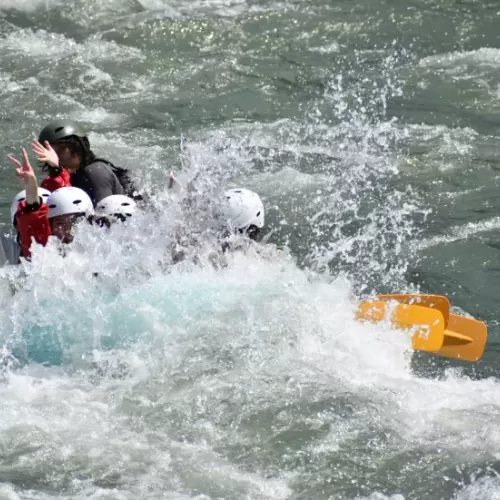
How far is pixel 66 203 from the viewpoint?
7.37 m

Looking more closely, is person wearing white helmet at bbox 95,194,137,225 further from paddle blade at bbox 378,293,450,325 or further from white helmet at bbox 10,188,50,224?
paddle blade at bbox 378,293,450,325

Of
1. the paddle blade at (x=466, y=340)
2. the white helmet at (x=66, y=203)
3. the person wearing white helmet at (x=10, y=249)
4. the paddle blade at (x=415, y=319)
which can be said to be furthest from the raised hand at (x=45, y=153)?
the paddle blade at (x=466, y=340)

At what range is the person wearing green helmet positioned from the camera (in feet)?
25.7

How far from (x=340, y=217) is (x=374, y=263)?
905 mm

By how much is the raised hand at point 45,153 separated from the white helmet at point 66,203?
0.43m

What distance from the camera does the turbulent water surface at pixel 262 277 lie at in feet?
20.3

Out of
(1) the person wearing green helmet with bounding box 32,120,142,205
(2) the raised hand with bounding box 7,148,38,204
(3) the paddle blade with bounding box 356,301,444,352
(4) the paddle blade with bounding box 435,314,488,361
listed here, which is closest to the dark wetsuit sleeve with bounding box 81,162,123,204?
(1) the person wearing green helmet with bounding box 32,120,142,205

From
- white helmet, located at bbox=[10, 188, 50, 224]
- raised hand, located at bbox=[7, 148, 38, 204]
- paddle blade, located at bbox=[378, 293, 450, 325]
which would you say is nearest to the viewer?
raised hand, located at bbox=[7, 148, 38, 204]

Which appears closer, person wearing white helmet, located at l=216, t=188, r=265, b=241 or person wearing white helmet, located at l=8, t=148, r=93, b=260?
person wearing white helmet, located at l=8, t=148, r=93, b=260

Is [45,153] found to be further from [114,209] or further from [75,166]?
[114,209]

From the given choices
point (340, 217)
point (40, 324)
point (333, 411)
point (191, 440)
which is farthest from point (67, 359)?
point (340, 217)

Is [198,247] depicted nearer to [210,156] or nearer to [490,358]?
[210,156]

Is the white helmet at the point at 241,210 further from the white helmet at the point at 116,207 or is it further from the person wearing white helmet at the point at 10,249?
the person wearing white helmet at the point at 10,249

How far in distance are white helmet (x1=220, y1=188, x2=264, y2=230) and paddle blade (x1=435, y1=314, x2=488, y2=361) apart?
5.29 ft
